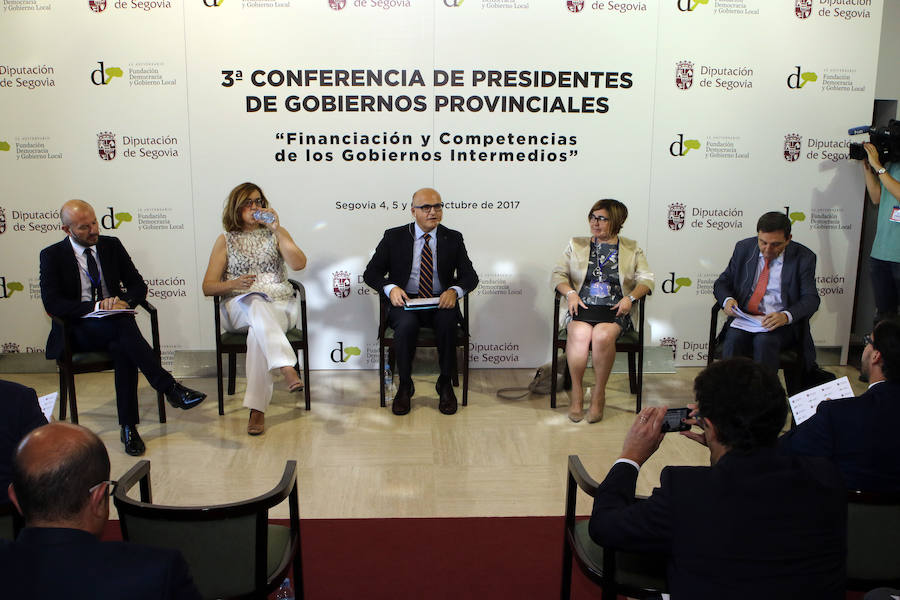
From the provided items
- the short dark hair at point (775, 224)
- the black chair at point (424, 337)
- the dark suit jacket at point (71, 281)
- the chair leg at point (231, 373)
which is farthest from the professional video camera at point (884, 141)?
the dark suit jacket at point (71, 281)

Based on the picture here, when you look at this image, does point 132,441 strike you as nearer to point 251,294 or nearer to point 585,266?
point 251,294

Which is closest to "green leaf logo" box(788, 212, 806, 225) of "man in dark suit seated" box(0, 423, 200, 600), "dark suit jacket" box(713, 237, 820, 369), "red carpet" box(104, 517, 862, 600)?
"dark suit jacket" box(713, 237, 820, 369)

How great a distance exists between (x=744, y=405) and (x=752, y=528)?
0.96 ft

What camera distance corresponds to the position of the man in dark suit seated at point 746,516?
1.55m

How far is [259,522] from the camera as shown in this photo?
191 centimetres

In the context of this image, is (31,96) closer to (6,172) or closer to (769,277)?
(6,172)

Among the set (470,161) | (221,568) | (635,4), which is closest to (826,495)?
(221,568)

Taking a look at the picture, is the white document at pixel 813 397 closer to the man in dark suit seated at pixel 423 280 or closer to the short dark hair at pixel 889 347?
the short dark hair at pixel 889 347

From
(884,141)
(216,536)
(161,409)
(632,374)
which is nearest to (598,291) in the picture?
(632,374)

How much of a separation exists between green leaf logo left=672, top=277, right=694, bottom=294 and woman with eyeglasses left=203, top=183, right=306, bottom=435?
107 inches

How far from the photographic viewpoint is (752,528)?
5.11 ft

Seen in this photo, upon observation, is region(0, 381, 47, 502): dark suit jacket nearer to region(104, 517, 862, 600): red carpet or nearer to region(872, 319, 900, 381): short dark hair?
region(104, 517, 862, 600): red carpet

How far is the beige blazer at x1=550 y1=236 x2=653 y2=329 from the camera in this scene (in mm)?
4676

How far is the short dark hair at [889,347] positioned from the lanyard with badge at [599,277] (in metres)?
2.43
